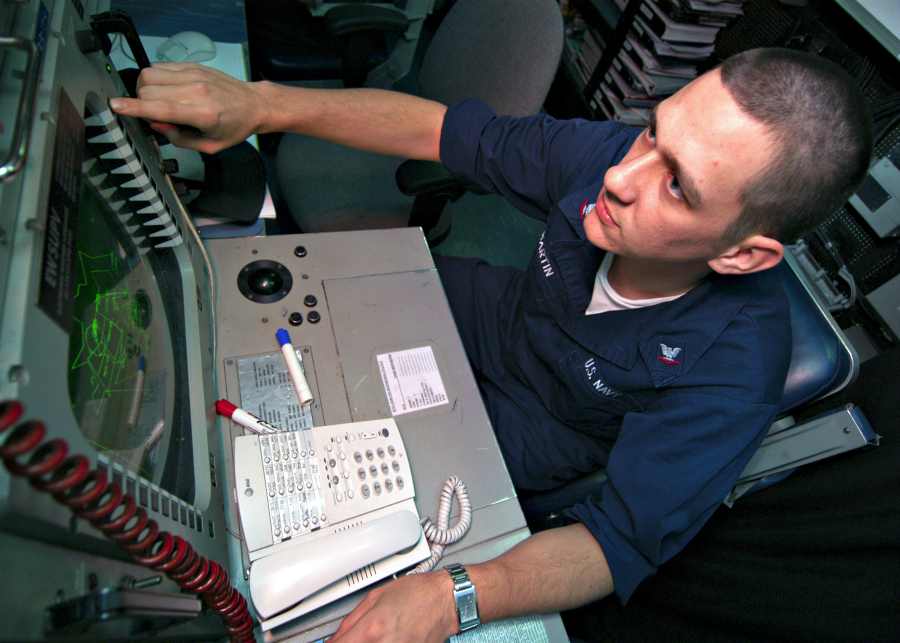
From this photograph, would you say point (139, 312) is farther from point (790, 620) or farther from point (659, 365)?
point (790, 620)

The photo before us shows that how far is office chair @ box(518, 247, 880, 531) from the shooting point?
85cm

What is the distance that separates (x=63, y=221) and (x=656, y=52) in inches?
85.3

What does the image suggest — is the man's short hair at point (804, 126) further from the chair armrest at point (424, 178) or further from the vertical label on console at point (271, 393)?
the vertical label on console at point (271, 393)

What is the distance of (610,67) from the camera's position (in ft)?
7.43

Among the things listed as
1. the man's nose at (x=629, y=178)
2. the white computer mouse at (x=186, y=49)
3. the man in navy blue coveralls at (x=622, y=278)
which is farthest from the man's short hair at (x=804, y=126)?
the white computer mouse at (x=186, y=49)

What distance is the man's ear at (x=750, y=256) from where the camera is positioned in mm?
746

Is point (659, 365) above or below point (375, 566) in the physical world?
above

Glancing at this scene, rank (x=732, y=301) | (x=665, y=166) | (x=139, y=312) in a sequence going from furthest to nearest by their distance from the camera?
1. (x=732, y=301)
2. (x=665, y=166)
3. (x=139, y=312)

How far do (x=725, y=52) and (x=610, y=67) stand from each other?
48cm

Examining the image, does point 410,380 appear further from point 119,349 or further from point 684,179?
point 684,179

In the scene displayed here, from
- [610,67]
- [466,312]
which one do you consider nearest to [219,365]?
[466,312]

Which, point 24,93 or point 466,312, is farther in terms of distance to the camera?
point 466,312

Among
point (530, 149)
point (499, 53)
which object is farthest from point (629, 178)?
point (499, 53)

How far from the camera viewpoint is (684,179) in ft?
2.39
